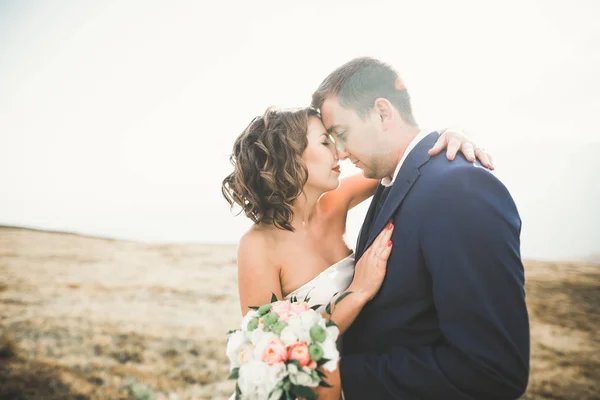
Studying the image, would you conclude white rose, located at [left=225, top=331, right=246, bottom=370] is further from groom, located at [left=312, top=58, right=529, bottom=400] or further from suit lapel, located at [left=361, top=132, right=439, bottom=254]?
suit lapel, located at [left=361, top=132, right=439, bottom=254]

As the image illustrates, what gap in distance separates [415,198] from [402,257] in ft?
1.02

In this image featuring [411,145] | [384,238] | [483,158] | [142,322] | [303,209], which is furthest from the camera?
[142,322]

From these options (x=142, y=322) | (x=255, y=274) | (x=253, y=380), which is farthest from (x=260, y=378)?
(x=142, y=322)

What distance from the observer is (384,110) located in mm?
2273

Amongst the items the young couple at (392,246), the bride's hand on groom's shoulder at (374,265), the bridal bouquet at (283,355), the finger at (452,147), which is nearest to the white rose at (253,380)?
the bridal bouquet at (283,355)

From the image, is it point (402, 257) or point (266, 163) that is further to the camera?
point (266, 163)

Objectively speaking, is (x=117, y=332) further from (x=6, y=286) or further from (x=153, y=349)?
(x=6, y=286)

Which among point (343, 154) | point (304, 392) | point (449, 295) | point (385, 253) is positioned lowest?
point (304, 392)

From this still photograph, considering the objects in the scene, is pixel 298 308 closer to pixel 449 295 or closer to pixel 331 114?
pixel 449 295

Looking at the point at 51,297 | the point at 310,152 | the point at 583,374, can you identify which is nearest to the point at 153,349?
the point at 51,297

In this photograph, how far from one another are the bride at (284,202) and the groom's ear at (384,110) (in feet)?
1.74

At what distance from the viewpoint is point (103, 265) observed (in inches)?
399

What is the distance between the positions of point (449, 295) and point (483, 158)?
0.74 metres

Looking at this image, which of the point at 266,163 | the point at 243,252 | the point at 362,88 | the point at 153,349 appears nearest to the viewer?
the point at 362,88
